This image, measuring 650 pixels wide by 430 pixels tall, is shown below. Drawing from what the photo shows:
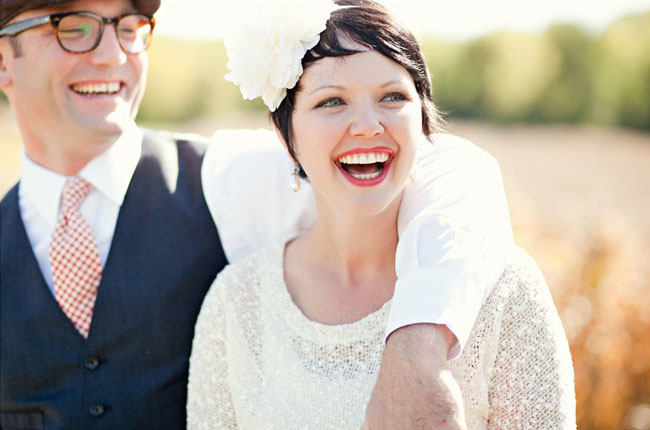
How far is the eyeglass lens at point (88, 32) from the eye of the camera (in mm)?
2512

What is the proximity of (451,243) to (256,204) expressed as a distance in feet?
3.09

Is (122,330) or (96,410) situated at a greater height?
(122,330)

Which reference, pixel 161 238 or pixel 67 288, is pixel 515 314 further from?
pixel 67 288

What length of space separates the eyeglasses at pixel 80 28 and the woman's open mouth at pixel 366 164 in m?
1.08

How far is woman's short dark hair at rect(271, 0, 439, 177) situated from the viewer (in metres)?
1.93

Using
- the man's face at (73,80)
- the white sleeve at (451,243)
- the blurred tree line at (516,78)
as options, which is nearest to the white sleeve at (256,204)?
the man's face at (73,80)

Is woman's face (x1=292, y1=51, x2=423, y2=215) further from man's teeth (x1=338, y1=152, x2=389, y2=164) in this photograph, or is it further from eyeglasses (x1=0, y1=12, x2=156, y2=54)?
eyeglasses (x1=0, y1=12, x2=156, y2=54)

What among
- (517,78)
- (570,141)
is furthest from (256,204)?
(517,78)

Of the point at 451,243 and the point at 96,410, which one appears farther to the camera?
the point at 96,410

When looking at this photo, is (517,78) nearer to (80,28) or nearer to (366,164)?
(80,28)

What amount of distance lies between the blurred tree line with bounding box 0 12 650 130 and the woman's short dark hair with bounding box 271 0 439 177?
34.9ft

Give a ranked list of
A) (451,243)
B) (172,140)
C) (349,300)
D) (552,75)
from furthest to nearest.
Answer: (552,75), (172,140), (349,300), (451,243)

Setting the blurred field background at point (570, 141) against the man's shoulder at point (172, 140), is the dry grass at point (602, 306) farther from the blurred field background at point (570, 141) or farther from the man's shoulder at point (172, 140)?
the man's shoulder at point (172, 140)

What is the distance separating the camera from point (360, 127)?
6.26 feet
